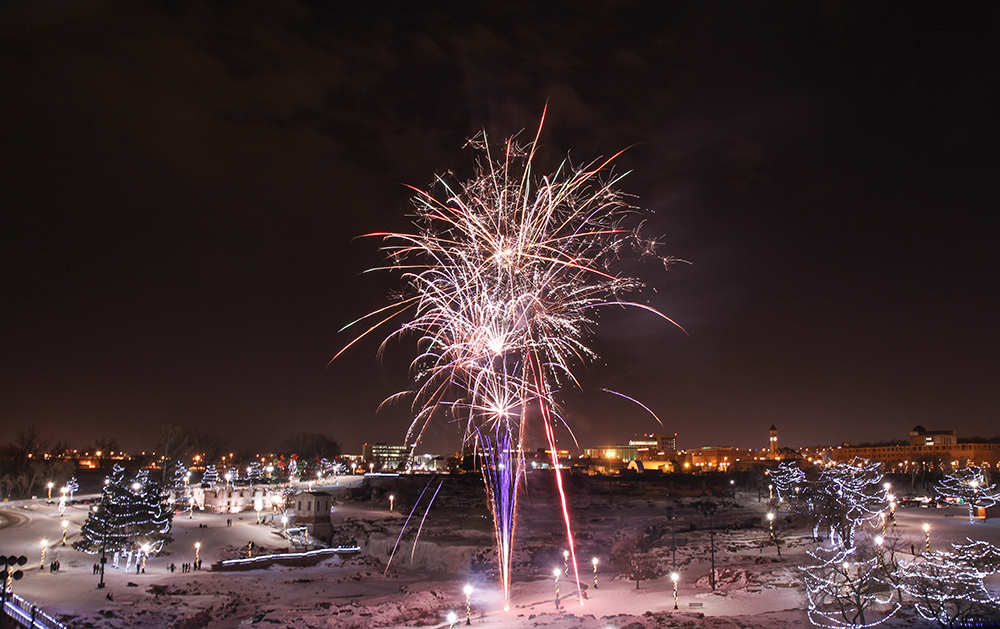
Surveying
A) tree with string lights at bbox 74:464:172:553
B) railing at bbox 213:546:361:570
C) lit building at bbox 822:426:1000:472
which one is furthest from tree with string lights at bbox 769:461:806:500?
lit building at bbox 822:426:1000:472

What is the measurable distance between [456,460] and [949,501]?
123728mm

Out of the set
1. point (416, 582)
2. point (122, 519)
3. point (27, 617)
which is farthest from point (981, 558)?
point (122, 519)

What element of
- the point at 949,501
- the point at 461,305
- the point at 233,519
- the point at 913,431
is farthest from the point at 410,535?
the point at 913,431

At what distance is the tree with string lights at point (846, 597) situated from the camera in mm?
17594

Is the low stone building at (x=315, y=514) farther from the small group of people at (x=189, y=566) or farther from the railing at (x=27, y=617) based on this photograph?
the railing at (x=27, y=617)

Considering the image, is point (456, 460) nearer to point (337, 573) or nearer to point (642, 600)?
point (337, 573)

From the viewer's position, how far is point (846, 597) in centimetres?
1748

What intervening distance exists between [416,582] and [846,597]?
19.4 metres

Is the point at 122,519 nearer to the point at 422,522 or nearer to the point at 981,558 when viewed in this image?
the point at 422,522

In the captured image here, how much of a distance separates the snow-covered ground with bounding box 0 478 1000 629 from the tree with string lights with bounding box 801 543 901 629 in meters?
0.71

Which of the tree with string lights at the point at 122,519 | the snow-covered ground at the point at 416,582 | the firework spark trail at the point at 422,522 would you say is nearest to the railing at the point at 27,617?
the snow-covered ground at the point at 416,582

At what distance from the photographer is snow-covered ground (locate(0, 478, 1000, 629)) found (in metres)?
20.9

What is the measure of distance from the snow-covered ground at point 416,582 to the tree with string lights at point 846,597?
711 mm

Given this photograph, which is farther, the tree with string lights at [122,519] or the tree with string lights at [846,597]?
the tree with string lights at [122,519]
